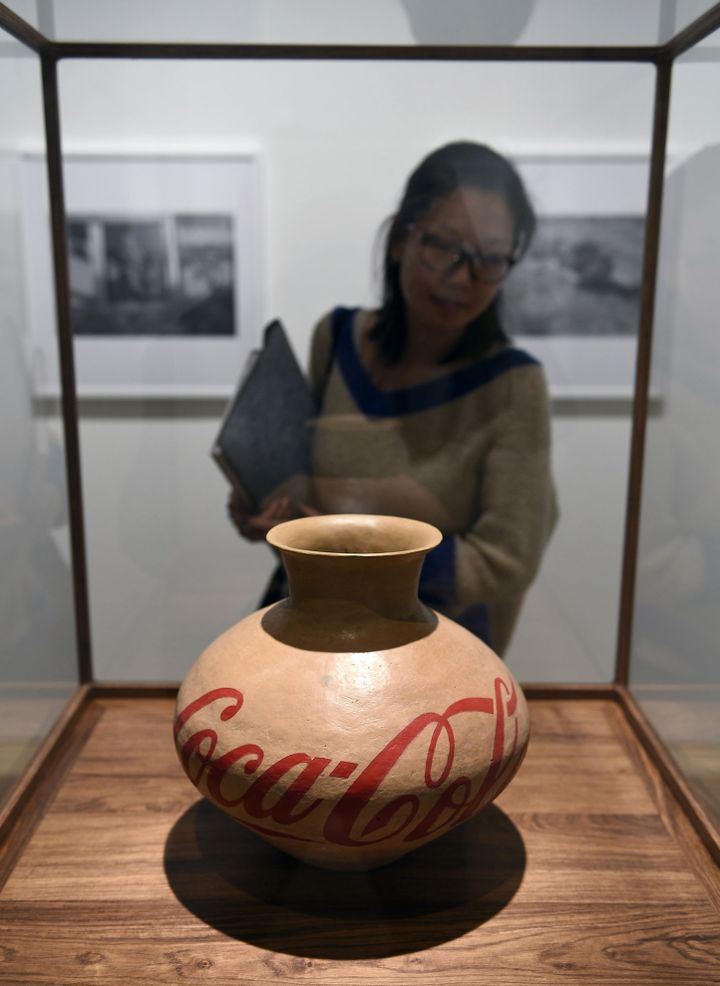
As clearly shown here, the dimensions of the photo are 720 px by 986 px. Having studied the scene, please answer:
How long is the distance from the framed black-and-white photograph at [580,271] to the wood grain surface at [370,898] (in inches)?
24.8

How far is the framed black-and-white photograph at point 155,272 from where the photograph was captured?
1.29m

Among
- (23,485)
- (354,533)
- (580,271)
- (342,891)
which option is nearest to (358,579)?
(354,533)

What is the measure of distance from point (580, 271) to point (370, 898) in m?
0.92

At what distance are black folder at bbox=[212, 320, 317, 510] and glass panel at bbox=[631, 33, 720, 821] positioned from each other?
544 mm

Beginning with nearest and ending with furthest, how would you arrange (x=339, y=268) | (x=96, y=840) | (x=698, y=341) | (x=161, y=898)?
(x=161, y=898)
(x=96, y=840)
(x=698, y=341)
(x=339, y=268)

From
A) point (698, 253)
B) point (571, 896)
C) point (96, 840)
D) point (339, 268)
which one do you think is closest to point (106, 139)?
point (339, 268)

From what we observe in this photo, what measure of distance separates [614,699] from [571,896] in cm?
54

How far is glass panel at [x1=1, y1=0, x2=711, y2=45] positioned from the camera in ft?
3.96

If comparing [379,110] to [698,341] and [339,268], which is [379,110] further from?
[698,341]

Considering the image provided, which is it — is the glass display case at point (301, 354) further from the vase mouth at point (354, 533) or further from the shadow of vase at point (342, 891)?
the vase mouth at point (354, 533)

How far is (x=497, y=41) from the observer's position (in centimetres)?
123

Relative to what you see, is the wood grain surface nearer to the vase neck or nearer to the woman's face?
the vase neck

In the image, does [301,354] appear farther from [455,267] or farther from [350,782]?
[350,782]

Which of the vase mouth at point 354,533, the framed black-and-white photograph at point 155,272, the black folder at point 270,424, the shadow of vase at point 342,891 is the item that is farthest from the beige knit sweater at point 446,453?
the shadow of vase at point 342,891
